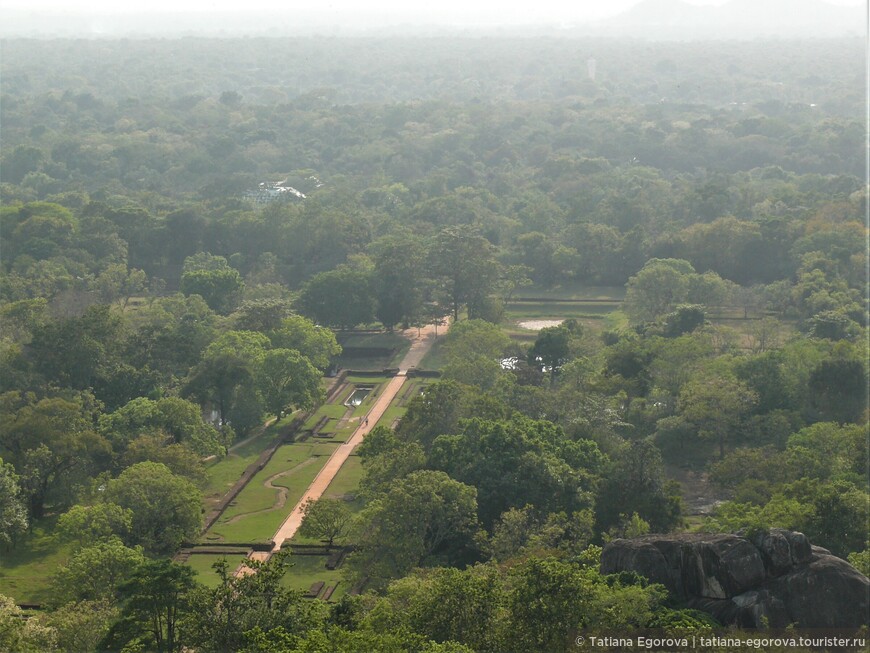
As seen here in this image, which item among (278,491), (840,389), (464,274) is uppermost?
(840,389)

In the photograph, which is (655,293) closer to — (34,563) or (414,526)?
(414,526)

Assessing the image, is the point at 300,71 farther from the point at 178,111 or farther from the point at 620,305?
the point at 620,305

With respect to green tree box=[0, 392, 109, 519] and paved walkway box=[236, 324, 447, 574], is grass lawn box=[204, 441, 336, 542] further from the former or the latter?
green tree box=[0, 392, 109, 519]

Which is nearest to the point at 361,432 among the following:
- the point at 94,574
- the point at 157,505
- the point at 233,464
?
the point at 233,464

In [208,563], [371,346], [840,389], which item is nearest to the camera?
[208,563]

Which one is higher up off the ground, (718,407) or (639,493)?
(639,493)

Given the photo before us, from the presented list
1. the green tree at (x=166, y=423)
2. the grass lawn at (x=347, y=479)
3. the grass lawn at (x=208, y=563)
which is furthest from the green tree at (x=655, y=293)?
the grass lawn at (x=208, y=563)
